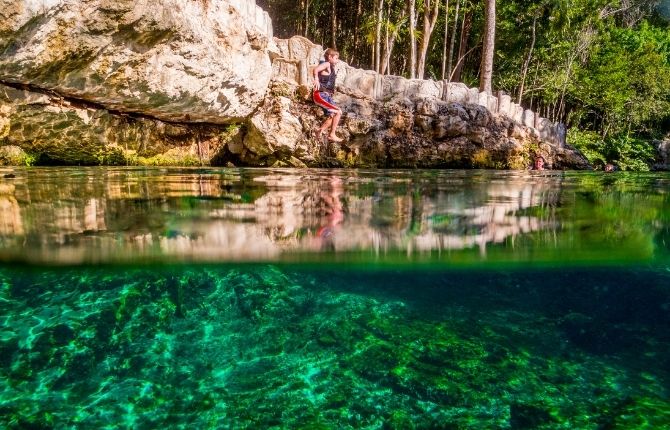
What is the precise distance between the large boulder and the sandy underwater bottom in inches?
251

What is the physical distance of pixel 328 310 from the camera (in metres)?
4.19

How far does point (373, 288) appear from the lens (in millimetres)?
5027

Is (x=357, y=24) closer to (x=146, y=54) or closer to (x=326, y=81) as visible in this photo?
(x=326, y=81)

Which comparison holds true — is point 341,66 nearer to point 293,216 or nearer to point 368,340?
point 293,216

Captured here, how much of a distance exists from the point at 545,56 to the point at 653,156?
29.0ft

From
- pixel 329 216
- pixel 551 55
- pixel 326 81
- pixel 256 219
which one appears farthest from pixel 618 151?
pixel 256 219

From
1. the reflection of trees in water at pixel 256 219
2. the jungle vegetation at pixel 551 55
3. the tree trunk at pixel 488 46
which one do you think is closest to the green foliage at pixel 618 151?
the jungle vegetation at pixel 551 55

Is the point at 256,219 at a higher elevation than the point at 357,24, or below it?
below

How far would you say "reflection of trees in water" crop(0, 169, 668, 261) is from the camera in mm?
3975

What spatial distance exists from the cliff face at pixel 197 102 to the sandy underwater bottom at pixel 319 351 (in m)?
6.74

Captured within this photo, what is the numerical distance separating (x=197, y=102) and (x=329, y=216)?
338 inches

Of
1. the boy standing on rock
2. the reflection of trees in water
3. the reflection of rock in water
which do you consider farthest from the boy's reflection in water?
the boy standing on rock

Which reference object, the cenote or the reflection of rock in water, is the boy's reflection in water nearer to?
the cenote

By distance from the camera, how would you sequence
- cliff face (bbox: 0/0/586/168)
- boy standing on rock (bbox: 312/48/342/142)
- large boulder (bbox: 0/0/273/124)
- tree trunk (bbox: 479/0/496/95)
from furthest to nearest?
1. tree trunk (bbox: 479/0/496/95)
2. boy standing on rock (bbox: 312/48/342/142)
3. cliff face (bbox: 0/0/586/168)
4. large boulder (bbox: 0/0/273/124)
